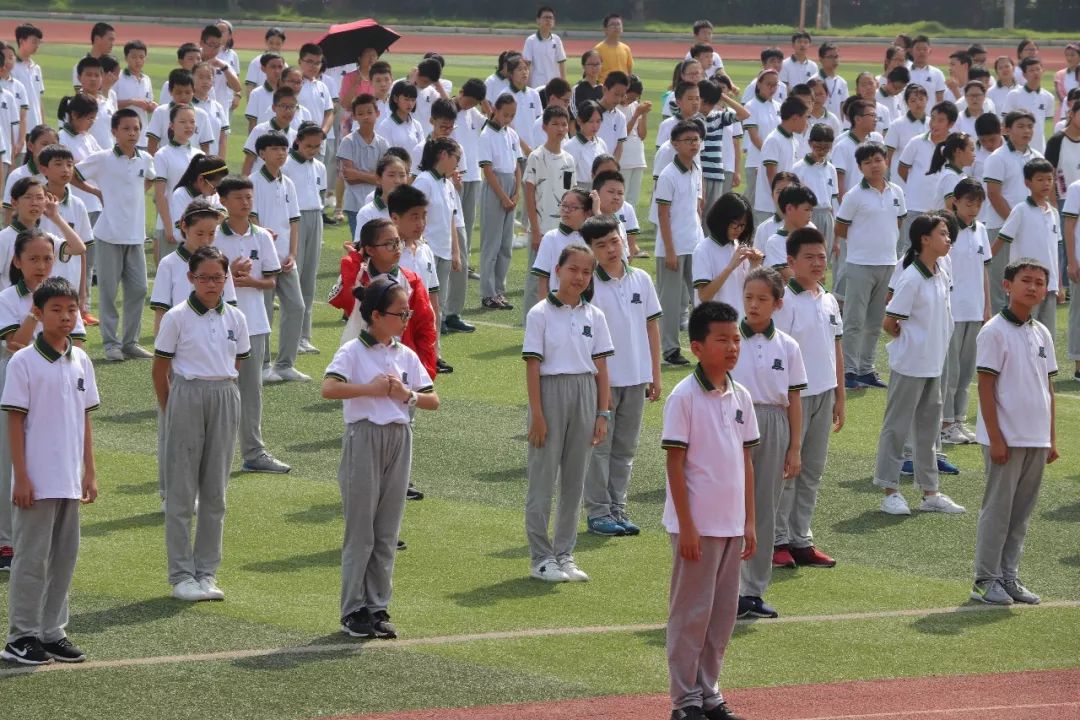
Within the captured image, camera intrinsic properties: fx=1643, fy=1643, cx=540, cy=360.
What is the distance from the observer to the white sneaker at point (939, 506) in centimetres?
1163

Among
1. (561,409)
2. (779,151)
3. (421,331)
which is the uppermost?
(779,151)

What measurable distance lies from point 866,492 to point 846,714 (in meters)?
4.41

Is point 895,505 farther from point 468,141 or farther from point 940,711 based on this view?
point 468,141

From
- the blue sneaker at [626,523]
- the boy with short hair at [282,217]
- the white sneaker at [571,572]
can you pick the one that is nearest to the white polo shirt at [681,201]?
the boy with short hair at [282,217]

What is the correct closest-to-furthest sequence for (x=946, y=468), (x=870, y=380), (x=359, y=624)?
(x=359, y=624)
(x=946, y=468)
(x=870, y=380)

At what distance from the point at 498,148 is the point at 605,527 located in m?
7.81

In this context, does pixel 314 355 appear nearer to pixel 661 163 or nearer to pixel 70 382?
pixel 661 163

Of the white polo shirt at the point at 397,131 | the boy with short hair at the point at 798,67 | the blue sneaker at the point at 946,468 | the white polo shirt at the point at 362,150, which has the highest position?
the boy with short hair at the point at 798,67

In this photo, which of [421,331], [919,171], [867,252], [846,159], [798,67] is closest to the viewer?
[421,331]

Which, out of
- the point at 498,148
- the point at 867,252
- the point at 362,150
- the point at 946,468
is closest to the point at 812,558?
the point at 946,468

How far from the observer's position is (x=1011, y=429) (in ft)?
31.9

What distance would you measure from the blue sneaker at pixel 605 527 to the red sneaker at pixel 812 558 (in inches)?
47.9

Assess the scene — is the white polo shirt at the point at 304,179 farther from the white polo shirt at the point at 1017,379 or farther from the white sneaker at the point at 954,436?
the white polo shirt at the point at 1017,379

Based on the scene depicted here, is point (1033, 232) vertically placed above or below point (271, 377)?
above
